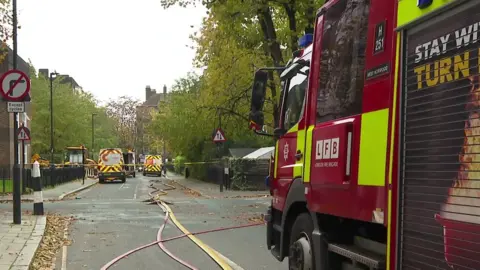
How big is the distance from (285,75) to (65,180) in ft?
110

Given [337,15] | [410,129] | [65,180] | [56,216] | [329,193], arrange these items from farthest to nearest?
[65,180], [56,216], [337,15], [329,193], [410,129]

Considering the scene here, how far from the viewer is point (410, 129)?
3.31 m

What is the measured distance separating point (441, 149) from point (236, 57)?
61.0ft

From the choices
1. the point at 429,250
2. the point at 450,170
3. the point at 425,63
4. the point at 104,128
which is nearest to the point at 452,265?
the point at 429,250

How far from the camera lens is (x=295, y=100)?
583 centimetres

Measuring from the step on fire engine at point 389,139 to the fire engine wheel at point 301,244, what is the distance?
0.01 metres

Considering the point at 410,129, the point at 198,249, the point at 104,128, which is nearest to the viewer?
the point at 410,129

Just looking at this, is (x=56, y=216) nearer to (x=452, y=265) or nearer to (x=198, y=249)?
(x=198, y=249)

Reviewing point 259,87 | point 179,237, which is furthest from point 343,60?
point 179,237

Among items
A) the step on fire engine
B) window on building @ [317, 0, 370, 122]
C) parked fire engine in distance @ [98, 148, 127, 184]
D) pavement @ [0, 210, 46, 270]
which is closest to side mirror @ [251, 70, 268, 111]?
the step on fire engine

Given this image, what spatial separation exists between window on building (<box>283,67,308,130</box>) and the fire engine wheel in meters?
1.05

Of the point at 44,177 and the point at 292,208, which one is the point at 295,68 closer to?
the point at 292,208

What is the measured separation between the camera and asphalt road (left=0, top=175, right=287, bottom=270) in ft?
26.7

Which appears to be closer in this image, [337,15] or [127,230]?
[337,15]
